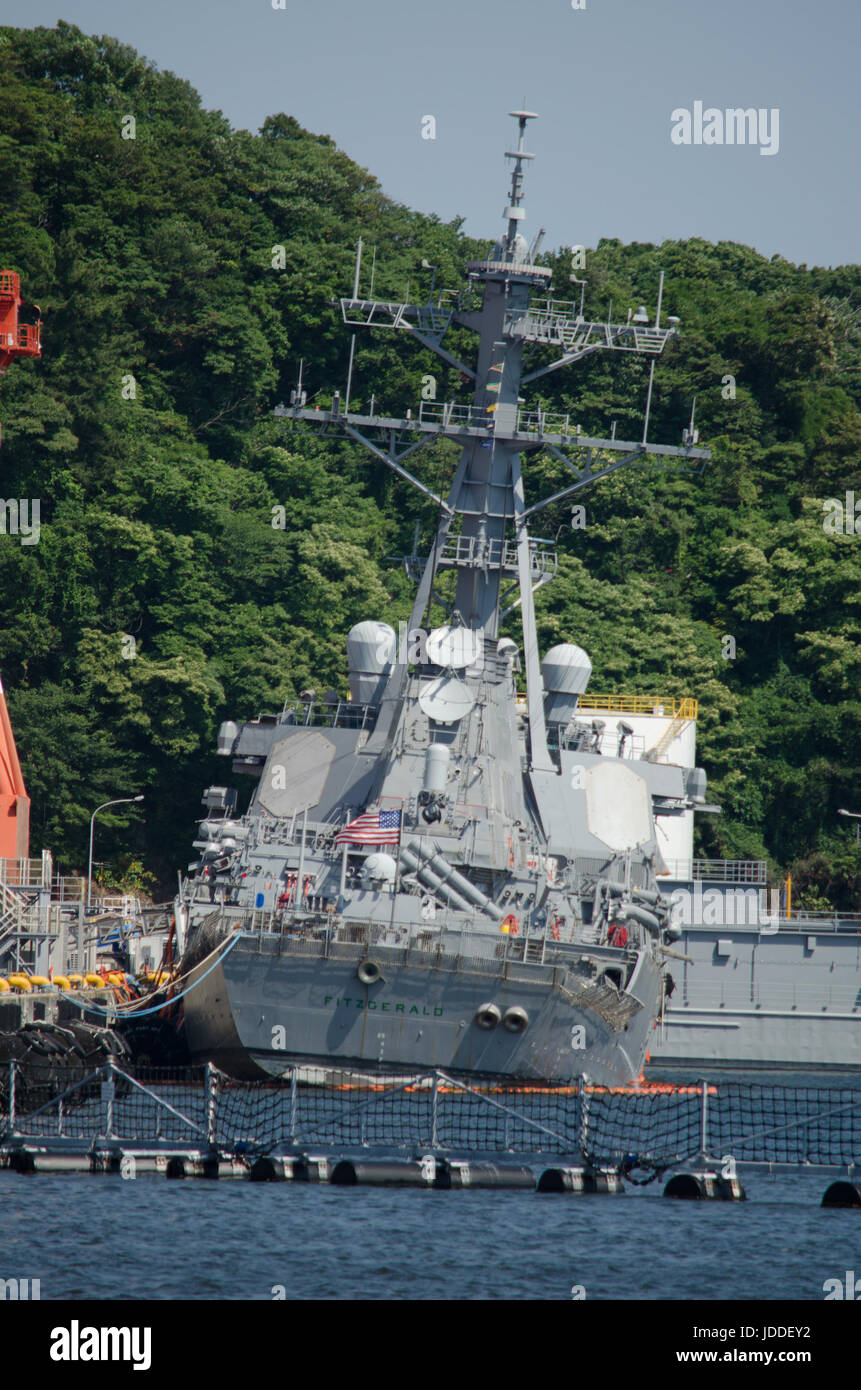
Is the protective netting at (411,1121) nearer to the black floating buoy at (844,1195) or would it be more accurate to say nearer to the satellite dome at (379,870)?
the black floating buoy at (844,1195)

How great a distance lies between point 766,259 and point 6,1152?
82347mm

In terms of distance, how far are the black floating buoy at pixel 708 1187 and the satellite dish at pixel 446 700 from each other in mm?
16957

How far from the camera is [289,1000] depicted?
37.9 meters

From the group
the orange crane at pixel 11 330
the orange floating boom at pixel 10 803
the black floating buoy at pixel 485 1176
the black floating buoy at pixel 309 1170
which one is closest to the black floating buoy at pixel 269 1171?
the black floating buoy at pixel 309 1170

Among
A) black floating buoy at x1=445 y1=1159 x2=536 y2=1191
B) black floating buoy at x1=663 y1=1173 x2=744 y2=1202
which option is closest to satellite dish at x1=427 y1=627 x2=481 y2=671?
black floating buoy at x1=445 y1=1159 x2=536 y2=1191

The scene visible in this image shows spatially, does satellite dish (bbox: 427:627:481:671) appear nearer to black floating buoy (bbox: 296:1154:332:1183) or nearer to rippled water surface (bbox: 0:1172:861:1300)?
black floating buoy (bbox: 296:1154:332:1183)

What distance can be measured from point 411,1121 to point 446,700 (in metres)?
11.7

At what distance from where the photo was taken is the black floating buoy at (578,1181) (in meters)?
28.6

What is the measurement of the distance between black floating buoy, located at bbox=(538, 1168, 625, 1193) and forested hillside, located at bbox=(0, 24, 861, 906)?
137 feet

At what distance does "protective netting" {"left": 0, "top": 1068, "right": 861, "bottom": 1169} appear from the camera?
29859 mm

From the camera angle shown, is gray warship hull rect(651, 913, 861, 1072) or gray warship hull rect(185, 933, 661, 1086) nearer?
gray warship hull rect(185, 933, 661, 1086)

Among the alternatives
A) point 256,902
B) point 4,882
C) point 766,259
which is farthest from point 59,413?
point 766,259

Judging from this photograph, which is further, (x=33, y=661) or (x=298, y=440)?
(x=298, y=440)

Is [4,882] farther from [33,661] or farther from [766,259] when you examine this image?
[766,259]
